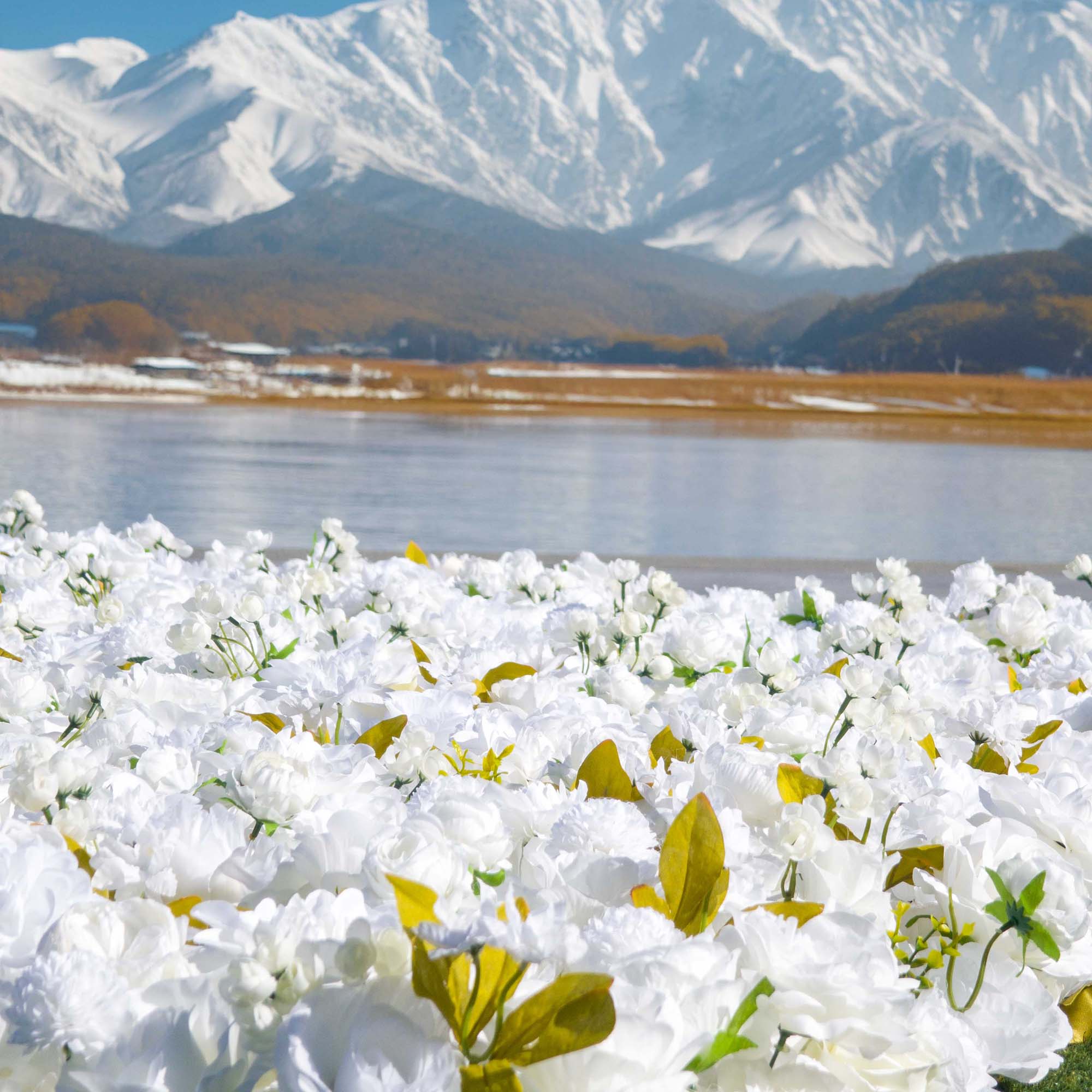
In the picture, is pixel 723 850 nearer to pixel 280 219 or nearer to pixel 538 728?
pixel 538 728

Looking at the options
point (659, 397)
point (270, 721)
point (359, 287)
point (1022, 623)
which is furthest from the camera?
point (359, 287)

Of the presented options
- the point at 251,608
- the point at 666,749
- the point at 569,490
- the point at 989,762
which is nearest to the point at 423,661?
the point at 251,608

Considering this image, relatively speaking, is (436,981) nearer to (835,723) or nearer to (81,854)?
(81,854)

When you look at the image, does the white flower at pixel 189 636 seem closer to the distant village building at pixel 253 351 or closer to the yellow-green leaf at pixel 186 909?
the yellow-green leaf at pixel 186 909

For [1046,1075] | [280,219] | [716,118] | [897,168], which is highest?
[716,118]

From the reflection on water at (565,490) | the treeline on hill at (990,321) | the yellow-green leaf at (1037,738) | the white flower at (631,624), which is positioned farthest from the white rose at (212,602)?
the treeline on hill at (990,321)

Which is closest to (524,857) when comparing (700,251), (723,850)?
(723,850)
